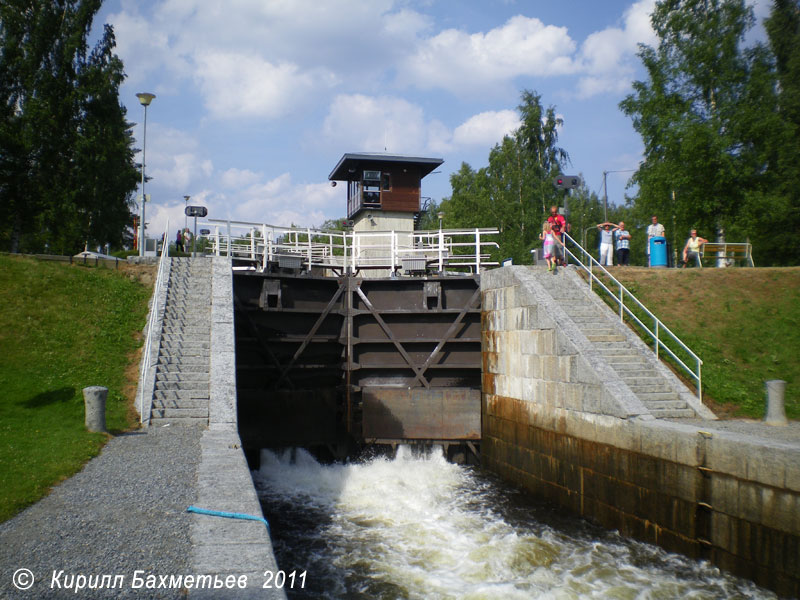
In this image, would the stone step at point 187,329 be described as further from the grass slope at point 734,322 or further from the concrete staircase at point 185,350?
the grass slope at point 734,322

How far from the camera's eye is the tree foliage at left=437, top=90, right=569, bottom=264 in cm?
3316

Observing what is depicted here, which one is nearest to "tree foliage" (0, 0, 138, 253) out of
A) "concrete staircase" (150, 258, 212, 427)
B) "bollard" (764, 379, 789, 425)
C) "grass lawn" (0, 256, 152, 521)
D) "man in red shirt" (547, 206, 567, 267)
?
"grass lawn" (0, 256, 152, 521)

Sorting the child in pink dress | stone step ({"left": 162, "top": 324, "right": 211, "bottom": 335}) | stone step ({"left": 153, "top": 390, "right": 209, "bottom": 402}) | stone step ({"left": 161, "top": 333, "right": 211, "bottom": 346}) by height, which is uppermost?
the child in pink dress

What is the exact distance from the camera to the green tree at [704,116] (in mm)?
22312

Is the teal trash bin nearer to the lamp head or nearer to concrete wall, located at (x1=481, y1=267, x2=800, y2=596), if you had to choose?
concrete wall, located at (x1=481, y1=267, x2=800, y2=596)

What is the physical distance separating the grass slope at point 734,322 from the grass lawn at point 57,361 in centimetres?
941

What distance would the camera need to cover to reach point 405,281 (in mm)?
15383

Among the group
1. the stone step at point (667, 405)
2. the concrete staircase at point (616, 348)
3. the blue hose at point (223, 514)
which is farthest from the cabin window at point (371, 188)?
the blue hose at point (223, 514)

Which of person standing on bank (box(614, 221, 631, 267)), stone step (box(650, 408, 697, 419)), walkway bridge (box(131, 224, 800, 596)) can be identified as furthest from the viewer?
person standing on bank (box(614, 221, 631, 267))

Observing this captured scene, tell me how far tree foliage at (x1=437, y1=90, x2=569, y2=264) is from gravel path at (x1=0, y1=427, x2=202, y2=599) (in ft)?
88.9

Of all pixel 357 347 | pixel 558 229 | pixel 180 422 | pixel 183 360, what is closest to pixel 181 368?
pixel 183 360

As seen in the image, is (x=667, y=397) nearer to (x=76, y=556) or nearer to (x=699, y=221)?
(x=76, y=556)

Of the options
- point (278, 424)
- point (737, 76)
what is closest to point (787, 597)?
point (278, 424)

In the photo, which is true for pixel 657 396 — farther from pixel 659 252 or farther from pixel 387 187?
pixel 387 187
